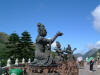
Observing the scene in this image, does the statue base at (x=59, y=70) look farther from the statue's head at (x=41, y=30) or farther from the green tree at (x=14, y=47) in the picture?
the green tree at (x=14, y=47)

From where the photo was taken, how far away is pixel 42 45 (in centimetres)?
1005

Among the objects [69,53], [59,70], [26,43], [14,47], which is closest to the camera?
[59,70]

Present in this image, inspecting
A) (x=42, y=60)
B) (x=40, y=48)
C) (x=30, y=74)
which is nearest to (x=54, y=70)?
(x=30, y=74)

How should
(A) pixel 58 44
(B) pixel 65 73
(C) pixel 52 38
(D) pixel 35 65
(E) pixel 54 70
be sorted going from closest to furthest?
(B) pixel 65 73, (E) pixel 54 70, (D) pixel 35 65, (C) pixel 52 38, (A) pixel 58 44

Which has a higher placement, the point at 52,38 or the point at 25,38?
the point at 25,38

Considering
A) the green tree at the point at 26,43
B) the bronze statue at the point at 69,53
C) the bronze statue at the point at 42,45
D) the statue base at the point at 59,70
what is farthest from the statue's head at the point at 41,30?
the green tree at the point at 26,43

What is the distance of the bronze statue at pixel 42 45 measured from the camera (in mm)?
9538

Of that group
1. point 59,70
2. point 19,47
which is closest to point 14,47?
point 19,47

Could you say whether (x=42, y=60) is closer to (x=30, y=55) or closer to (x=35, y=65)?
(x=35, y=65)

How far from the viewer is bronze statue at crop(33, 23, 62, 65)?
9538 mm

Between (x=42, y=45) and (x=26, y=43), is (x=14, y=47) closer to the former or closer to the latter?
(x=26, y=43)

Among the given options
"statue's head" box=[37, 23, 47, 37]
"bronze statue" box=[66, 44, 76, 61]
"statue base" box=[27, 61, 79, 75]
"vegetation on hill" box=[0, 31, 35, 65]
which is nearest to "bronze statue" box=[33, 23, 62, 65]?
"statue's head" box=[37, 23, 47, 37]

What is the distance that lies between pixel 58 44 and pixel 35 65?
348 inches

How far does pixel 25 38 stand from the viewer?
4075cm
